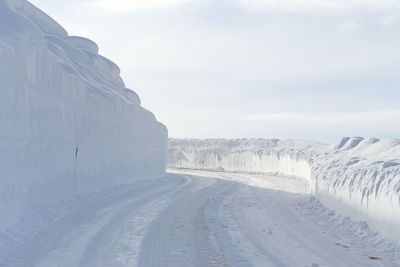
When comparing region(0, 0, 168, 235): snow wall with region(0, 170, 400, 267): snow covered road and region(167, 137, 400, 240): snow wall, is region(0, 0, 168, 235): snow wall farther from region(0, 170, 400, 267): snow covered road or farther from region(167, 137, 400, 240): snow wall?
region(167, 137, 400, 240): snow wall

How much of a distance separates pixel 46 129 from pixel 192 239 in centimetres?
539

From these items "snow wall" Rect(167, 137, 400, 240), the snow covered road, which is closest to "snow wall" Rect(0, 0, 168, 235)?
the snow covered road

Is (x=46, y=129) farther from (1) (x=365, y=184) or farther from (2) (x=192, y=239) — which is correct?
(1) (x=365, y=184)

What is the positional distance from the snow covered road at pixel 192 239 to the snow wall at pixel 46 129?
1.00 meters

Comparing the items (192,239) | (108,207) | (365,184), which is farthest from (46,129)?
(365,184)

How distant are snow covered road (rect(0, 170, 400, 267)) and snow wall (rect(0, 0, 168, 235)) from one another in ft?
3.29

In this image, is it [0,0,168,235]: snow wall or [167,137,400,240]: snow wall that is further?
[167,137,400,240]: snow wall

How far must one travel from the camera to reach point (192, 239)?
10047mm

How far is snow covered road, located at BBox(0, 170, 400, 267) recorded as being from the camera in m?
8.21

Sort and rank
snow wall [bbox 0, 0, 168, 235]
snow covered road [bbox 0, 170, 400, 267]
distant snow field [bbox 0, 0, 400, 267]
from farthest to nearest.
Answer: snow wall [bbox 0, 0, 168, 235]
distant snow field [bbox 0, 0, 400, 267]
snow covered road [bbox 0, 170, 400, 267]

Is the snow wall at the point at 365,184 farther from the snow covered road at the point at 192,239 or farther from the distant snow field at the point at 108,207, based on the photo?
the snow covered road at the point at 192,239

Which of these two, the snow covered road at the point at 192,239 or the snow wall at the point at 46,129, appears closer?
the snow covered road at the point at 192,239

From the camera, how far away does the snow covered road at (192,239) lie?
821cm

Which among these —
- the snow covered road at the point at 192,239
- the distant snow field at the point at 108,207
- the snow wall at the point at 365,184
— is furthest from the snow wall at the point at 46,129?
the snow wall at the point at 365,184
